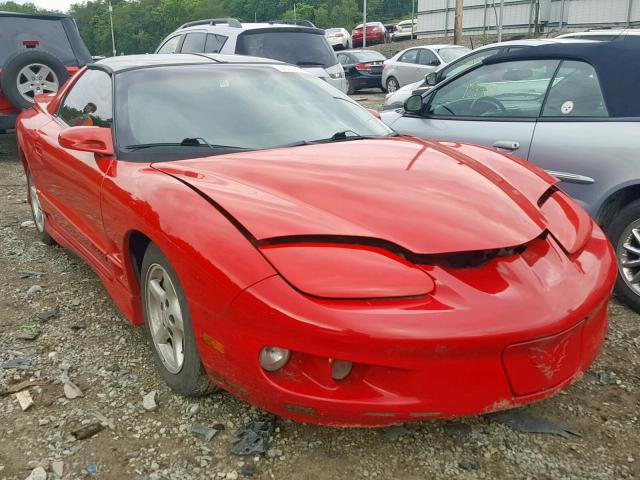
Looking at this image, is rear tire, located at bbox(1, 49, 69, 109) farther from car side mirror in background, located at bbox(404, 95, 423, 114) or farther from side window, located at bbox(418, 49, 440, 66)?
side window, located at bbox(418, 49, 440, 66)

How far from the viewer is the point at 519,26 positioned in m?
32.4

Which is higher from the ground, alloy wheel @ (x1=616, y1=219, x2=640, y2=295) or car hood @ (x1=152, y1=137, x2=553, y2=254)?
car hood @ (x1=152, y1=137, x2=553, y2=254)

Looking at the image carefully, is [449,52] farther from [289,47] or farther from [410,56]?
[289,47]

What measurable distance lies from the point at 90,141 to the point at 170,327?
3.45 feet

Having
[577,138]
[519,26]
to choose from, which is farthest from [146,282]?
[519,26]

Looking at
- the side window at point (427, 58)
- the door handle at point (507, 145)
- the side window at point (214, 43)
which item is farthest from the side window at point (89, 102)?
the side window at point (427, 58)

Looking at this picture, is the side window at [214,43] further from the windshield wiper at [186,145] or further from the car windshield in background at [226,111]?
the windshield wiper at [186,145]

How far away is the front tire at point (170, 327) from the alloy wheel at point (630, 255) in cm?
241

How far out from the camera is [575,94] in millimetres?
3883

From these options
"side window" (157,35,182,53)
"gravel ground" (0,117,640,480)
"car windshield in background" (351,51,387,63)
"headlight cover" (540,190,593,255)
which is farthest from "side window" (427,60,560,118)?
"car windshield in background" (351,51,387,63)

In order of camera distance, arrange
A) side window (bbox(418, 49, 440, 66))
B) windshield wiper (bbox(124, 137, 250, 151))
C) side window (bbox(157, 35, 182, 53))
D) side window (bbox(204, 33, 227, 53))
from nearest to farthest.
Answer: windshield wiper (bbox(124, 137, 250, 151))
side window (bbox(204, 33, 227, 53))
side window (bbox(157, 35, 182, 53))
side window (bbox(418, 49, 440, 66))

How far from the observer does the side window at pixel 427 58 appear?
15.9m

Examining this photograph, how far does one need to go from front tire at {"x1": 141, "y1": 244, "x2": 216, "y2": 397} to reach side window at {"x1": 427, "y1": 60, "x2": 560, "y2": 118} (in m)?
2.72

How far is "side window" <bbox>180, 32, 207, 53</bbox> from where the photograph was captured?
9.02m
